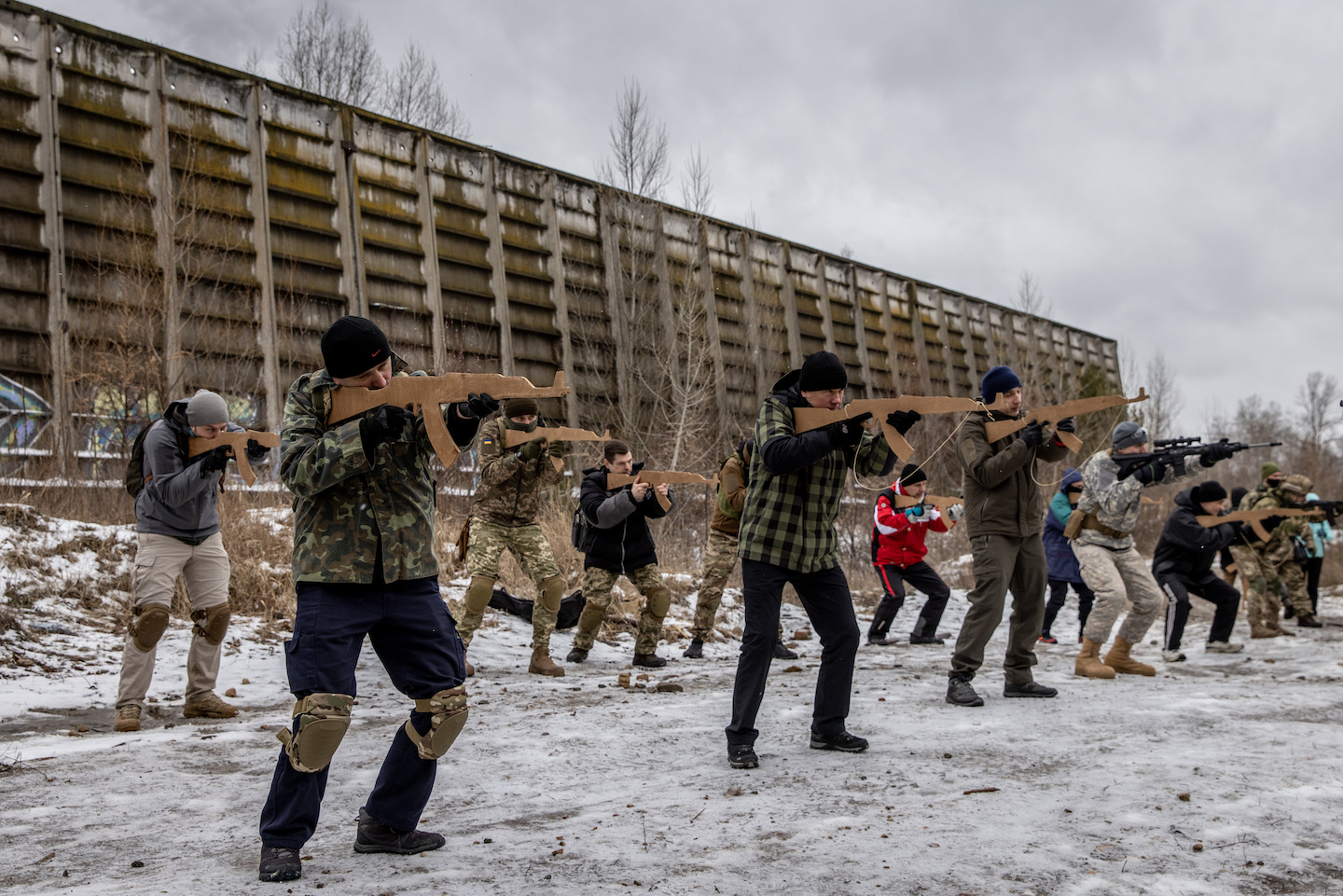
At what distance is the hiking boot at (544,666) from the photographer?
7312 millimetres

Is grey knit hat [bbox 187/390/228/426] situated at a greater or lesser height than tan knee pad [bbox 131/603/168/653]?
greater

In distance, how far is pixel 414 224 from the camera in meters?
15.6

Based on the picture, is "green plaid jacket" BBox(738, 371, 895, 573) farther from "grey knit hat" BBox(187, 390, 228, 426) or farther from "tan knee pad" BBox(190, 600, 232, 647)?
"tan knee pad" BBox(190, 600, 232, 647)

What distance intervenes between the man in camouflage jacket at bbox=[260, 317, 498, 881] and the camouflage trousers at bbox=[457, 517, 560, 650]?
3.94 meters

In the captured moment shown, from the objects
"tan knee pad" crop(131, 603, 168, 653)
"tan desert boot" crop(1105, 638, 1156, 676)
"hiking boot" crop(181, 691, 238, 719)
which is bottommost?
"tan desert boot" crop(1105, 638, 1156, 676)

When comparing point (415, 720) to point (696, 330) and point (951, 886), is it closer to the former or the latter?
point (951, 886)

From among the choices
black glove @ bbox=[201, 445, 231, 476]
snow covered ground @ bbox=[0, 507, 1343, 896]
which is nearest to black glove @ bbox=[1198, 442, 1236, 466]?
snow covered ground @ bbox=[0, 507, 1343, 896]

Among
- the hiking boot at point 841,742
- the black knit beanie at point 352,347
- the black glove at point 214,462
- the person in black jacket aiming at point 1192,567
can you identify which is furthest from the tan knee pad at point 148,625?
the person in black jacket aiming at point 1192,567

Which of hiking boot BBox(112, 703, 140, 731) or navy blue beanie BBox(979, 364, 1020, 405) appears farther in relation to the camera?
navy blue beanie BBox(979, 364, 1020, 405)

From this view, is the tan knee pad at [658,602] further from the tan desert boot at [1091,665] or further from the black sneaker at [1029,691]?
the tan desert boot at [1091,665]

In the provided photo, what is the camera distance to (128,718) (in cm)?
532

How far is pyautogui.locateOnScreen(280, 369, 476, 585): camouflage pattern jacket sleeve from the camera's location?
9.68 feet

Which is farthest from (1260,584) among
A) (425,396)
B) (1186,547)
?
(425,396)

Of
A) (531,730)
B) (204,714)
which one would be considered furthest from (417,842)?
(204,714)
